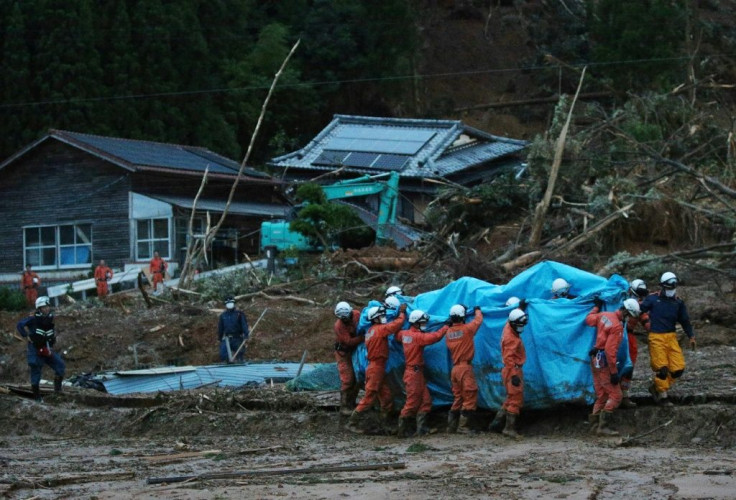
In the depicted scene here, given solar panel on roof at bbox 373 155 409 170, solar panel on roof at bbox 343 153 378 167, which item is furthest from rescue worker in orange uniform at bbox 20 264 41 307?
solar panel on roof at bbox 373 155 409 170

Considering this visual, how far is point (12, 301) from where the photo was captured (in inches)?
1289

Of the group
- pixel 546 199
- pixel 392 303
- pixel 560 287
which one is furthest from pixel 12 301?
pixel 560 287

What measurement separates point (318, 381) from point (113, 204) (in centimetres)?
2033

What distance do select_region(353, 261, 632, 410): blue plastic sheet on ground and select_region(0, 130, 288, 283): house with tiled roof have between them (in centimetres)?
1907

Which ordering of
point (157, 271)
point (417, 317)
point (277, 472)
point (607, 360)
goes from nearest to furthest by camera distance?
point (277, 472), point (607, 360), point (417, 317), point (157, 271)

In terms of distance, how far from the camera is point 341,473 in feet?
38.9

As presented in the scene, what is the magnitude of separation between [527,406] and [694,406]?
201 centimetres

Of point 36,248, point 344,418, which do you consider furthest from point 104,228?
point 344,418

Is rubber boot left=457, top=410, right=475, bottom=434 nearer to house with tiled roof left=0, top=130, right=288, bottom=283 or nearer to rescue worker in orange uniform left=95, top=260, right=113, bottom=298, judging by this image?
rescue worker in orange uniform left=95, top=260, right=113, bottom=298

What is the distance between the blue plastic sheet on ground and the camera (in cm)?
1402

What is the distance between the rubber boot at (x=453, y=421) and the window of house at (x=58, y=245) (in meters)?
24.3

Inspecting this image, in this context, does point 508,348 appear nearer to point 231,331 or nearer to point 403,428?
point 403,428

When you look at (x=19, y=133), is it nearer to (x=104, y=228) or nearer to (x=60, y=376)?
(x=104, y=228)

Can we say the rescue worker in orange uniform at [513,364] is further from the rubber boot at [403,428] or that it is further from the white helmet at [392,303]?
the white helmet at [392,303]
